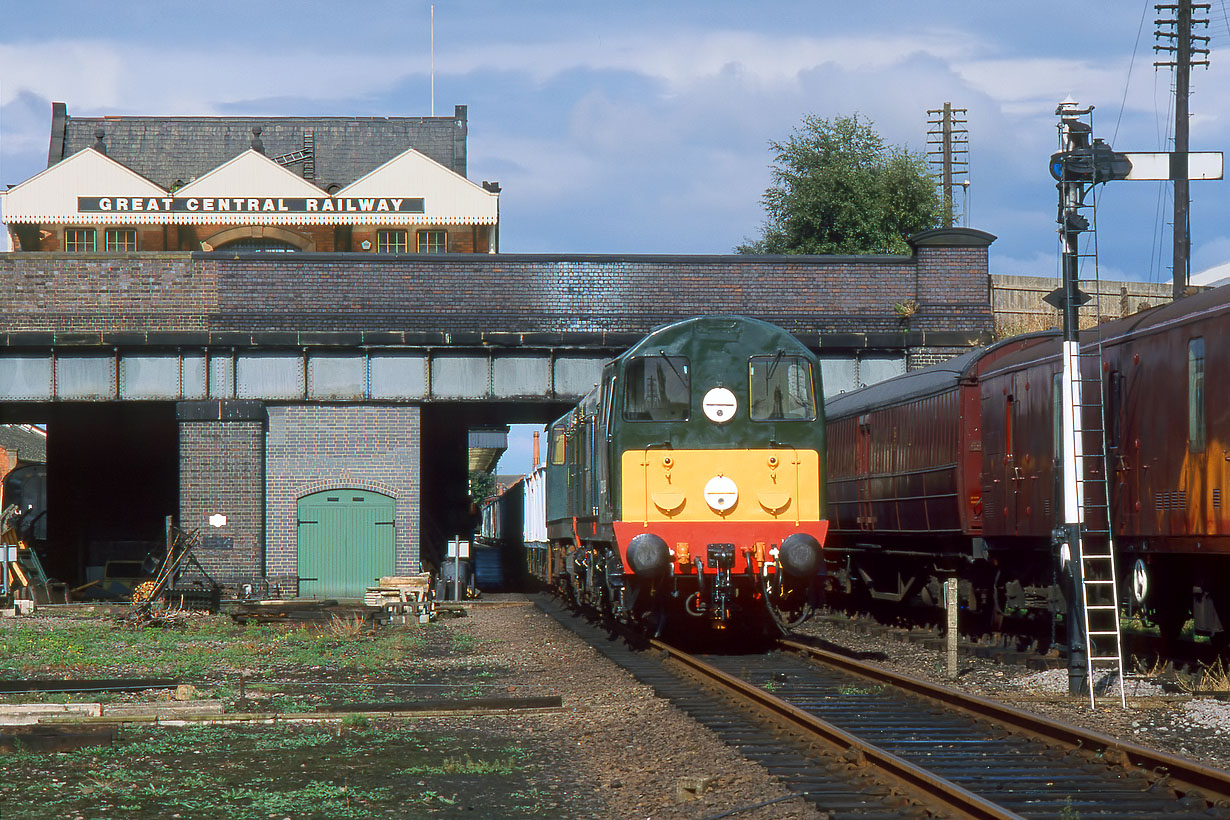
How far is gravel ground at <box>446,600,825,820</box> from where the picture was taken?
816 centimetres

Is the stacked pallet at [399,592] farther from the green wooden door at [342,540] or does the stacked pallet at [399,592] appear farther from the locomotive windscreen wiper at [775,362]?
the locomotive windscreen wiper at [775,362]

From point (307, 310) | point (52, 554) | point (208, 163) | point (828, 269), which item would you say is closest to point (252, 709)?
point (307, 310)

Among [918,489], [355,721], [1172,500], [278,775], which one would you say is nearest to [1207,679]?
[1172,500]

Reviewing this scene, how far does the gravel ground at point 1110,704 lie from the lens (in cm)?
1004

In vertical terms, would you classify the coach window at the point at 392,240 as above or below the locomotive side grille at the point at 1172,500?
above

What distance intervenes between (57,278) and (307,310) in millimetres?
5206

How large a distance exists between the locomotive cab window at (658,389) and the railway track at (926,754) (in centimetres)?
327

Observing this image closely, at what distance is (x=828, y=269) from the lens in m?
30.4

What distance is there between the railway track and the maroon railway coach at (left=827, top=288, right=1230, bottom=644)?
305cm

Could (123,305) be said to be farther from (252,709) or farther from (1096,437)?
(1096,437)

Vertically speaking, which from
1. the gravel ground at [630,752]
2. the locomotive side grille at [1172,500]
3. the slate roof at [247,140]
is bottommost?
the gravel ground at [630,752]

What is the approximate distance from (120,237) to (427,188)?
44.6ft

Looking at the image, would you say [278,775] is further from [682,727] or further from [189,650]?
[189,650]

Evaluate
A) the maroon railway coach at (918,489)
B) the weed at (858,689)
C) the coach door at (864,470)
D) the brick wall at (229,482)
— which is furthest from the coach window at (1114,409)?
the brick wall at (229,482)
